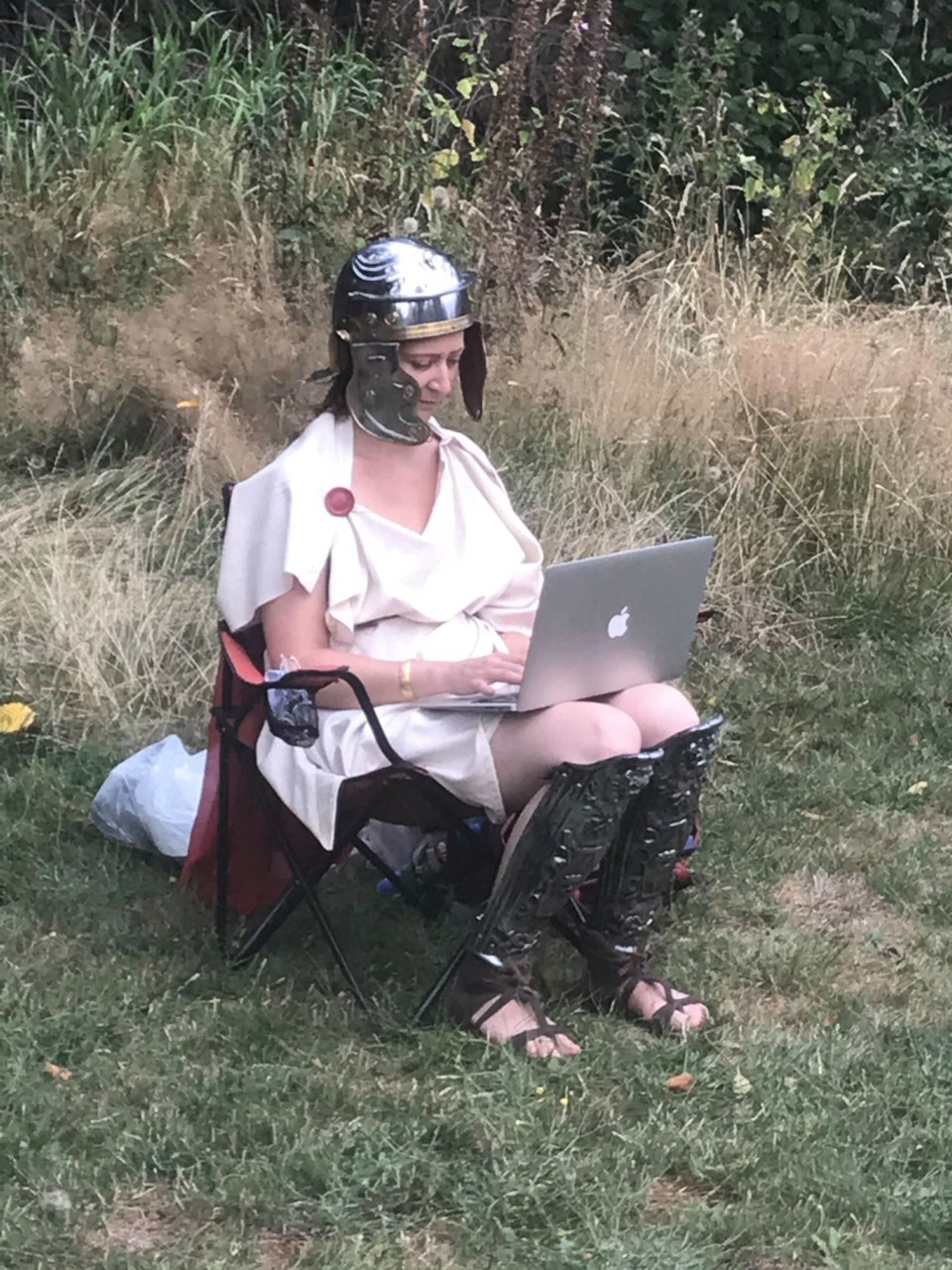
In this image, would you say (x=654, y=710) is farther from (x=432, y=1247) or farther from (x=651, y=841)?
(x=432, y=1247)

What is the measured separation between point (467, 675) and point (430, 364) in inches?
24.1

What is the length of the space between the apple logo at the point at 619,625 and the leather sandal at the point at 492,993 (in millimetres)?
640

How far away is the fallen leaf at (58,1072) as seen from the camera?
9.54 ft

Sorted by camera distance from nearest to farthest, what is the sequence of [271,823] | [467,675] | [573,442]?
[467,675]
[271,823]
[573,442]

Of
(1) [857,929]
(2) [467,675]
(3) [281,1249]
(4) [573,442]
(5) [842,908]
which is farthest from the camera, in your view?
(4) [573,442]

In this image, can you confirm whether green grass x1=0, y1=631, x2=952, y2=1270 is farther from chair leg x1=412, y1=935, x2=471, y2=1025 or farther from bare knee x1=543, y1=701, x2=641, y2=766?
bare knee x1=543, y1=701, x2=641, y2=766

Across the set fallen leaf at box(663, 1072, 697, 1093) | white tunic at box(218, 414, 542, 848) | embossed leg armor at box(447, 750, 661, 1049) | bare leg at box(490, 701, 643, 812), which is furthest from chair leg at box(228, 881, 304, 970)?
fallen leaf at box(663, 1072, 697, 1093)

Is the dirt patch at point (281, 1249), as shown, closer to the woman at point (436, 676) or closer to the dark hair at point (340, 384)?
the woman at point (436, 676)

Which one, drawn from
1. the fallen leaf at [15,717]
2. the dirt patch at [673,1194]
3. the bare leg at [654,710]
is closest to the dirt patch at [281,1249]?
the dirt patch at [673,1194]

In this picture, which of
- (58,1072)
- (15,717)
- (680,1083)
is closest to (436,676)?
(680,1083)

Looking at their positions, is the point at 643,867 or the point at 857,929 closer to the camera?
the point at 643,867

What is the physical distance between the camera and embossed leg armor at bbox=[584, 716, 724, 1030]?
301cm

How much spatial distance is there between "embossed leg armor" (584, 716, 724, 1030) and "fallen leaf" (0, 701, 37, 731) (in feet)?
6.03

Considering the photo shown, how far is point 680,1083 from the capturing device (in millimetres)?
2910
